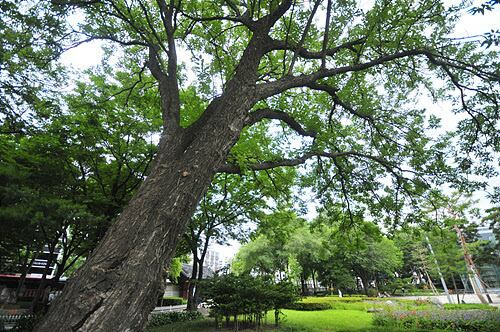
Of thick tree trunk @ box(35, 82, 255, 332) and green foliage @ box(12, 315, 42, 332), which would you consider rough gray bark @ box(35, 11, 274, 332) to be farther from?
green foliage @ box(12, 315, 42, 332)

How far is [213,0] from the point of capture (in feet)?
17.7

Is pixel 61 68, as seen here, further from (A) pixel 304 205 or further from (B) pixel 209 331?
(B) pixel 209 331

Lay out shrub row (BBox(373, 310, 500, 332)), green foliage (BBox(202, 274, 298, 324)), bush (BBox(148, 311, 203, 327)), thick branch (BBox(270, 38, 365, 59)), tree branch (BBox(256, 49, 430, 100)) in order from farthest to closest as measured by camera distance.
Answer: bush (BBox(148, 311, 203, 327)), shrub row (BBox(373, 310, 500, 332)), green foliage (BBox(202, 274, 298, 324)), thick branch (BBox(270, 38, 365, 59)), tree branch (BBox(256, 49, 430, 100))

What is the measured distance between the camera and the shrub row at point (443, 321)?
985 cm

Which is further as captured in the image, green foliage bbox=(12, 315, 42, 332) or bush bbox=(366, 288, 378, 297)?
bush bbox=(366, 288, 378, 297)

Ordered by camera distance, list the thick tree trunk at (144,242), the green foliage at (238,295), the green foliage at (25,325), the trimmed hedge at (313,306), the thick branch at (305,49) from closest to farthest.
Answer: the thick tree trunk at (144,242) < the thick branch at (305,49) < the green foliage at (25,325) < the green foliage at (238,295) < the trimmed hedge at (313,306)

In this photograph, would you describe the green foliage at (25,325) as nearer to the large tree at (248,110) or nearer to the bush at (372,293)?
the large tree at (248,110)

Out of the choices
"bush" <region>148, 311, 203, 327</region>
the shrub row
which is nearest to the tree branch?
the shrub row

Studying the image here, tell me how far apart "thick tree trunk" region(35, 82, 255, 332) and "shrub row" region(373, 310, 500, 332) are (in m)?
12.5

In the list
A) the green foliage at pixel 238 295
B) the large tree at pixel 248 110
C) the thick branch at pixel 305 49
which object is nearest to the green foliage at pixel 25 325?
the green foliage at pixel 238 295

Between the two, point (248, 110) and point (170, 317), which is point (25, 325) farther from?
point (248, 110)

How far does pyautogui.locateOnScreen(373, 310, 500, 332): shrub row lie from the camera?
9.85m

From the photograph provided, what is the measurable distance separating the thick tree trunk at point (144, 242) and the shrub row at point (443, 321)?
12.5 m

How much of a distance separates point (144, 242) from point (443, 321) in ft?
44.6
